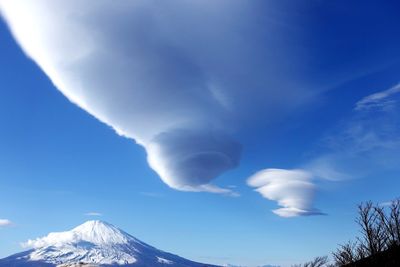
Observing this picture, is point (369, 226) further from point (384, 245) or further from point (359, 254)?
point (359, 254)

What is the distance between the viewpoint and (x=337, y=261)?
69562 mm

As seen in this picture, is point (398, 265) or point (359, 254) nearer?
point (398, 265)

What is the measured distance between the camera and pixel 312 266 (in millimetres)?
71188

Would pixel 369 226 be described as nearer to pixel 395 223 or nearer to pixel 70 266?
pixel 395 223

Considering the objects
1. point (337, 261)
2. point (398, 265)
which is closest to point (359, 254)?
point (337, 261)

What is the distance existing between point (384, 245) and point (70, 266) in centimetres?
4490

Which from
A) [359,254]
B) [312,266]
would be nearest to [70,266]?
[312,266]

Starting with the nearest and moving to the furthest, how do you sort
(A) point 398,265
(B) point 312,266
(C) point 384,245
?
1. (A) point 398,265
2. (C) point 384,245
3. (B) point 312,266

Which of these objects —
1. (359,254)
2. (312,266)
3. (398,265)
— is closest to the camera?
(398,265)

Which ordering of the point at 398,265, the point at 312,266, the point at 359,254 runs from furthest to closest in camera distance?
the point at 312,266 → the point at 359,254 → the point at 398,265

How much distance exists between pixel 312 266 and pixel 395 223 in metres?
17.2

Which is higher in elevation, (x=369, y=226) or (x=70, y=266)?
(x=369, y=226)

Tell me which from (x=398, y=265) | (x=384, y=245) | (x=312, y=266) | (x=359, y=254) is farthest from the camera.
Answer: (x=312, y=266)

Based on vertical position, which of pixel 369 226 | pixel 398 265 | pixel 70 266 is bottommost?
pixel 398 265
